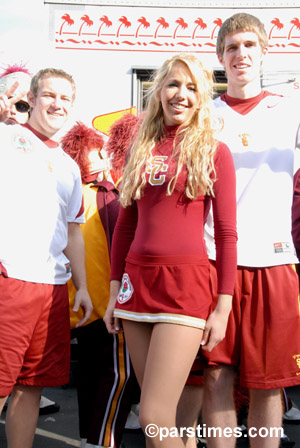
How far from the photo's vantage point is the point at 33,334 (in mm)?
2416

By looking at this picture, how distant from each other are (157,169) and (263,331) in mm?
801

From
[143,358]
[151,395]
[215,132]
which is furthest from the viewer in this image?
[215,132]

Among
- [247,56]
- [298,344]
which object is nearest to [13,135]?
[247,56]

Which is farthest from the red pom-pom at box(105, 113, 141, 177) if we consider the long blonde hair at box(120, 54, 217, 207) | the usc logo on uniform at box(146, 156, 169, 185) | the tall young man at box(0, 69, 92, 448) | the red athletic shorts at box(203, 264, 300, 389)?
the red athletic shorts at box(203, 264, 300, 389)

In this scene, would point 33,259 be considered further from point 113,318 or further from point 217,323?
point 217,323

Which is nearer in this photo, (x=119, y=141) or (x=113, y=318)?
(x=113, y=318)

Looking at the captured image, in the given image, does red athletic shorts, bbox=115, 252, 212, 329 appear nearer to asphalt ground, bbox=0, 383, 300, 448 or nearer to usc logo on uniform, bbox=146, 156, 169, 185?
usc logo on uniform, bbox=146, 156, 169, 185

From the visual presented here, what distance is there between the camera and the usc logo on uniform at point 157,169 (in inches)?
82.3

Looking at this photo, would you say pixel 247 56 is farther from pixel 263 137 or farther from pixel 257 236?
→ pixel 257 236

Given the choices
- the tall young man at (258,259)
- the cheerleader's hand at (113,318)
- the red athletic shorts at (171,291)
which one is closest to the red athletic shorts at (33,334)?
the cheerleader's hand at (113,318)

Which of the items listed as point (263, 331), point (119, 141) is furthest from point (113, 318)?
point (119, 141)

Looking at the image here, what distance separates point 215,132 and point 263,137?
241 mm

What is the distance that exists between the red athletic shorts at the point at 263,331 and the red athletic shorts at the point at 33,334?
729mm

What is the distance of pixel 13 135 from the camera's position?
2.52 m
